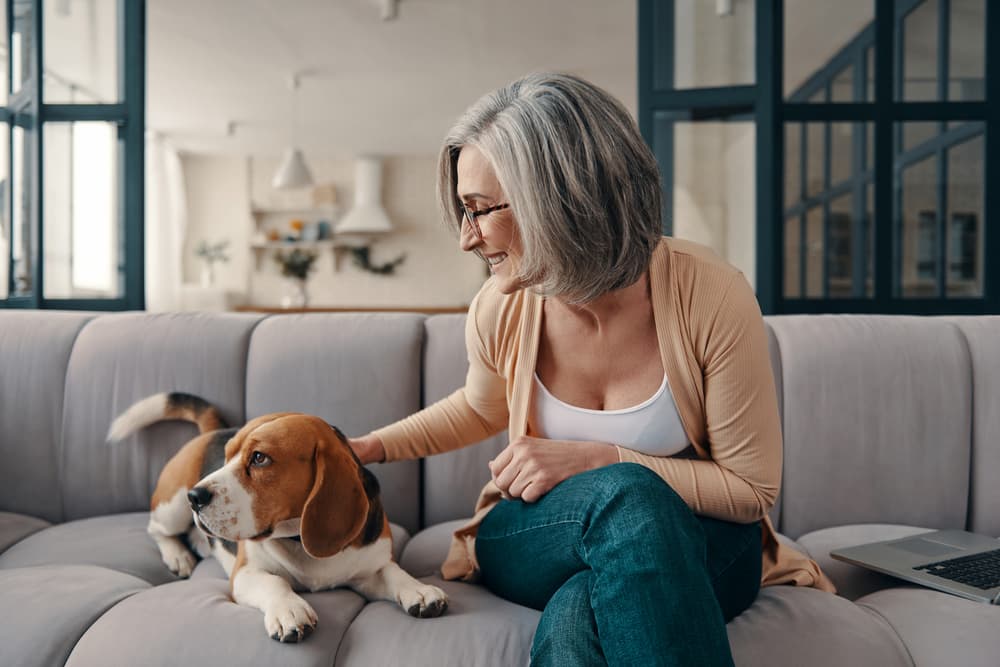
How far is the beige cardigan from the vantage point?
118 cm

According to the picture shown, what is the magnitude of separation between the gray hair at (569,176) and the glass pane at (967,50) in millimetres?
2353

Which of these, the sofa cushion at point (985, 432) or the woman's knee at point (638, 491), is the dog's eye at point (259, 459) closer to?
the woman's knee at point (638, 491)

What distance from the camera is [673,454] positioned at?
1271mm

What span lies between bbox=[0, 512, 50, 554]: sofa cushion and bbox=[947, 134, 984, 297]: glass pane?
118 inches

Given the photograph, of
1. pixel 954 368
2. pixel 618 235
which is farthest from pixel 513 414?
pixel 954 368

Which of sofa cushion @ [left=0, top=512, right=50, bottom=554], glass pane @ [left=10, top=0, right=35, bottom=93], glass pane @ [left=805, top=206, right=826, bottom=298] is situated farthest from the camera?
glass pane @ [left=805, top=206, right=826, bottom=298]

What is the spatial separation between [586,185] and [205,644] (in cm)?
85

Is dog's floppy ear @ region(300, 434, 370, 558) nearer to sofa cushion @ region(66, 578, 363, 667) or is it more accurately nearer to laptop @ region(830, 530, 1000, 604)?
sofa cushion @ region(66, 578, 363, 667)

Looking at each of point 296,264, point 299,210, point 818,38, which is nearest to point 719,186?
point 818,38

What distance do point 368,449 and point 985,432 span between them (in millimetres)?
1370

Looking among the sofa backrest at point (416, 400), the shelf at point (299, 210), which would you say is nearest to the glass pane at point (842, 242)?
the sofa backrest at point (416, 400)

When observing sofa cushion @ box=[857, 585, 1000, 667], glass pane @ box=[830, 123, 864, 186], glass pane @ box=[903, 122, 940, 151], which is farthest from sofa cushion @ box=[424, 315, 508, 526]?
glass pane @ box=[903, 122, 940, 151]

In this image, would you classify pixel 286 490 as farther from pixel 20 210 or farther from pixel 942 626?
pixel 20 210

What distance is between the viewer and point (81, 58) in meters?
2.90
